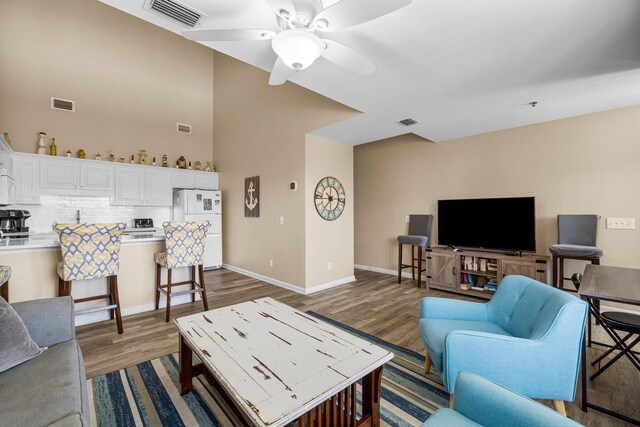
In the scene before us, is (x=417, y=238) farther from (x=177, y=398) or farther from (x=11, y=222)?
(x=11, y=222)

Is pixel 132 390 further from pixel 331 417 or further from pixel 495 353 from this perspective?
pixel 495 353

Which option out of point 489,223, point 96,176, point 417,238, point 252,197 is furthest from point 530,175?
point 96,176

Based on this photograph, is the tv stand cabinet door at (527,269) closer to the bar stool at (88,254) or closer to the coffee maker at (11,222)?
the bar stool at (88,254)

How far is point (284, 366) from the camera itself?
1.33 metres

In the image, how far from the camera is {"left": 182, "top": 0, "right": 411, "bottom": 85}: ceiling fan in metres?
1.44

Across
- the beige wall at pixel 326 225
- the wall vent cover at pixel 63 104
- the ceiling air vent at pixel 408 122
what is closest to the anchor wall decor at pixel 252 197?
the beige wall at pixel 326 225

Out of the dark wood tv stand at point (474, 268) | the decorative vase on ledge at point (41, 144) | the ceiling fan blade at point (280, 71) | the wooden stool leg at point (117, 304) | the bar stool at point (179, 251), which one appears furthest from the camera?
the decorative vase on ledge at point (41, 144)

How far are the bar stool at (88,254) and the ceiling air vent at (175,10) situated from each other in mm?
1993

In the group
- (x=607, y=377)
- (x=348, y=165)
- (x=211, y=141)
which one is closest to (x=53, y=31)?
(x=211, y=141)

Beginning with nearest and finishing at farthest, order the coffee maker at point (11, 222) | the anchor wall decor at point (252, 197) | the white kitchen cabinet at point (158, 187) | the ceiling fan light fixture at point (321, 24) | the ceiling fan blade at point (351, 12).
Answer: the ceiling fan blade at point (351, 12), the ceiling fan light fixture at point (321, 24), the coffee maker at point (11, 222), the anchor wall decor at point (252, 197), the white kitchen cabinet at point (158, 187)

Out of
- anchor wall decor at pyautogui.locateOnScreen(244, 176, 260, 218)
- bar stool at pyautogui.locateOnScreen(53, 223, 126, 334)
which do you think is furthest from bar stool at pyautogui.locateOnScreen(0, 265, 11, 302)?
anchor wall decor at pyautogui.locateOnScreen(244, 176, 260, 218)

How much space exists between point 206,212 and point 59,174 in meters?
2.38

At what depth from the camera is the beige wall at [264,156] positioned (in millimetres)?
4215

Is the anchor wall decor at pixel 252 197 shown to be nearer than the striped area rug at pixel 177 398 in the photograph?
No
